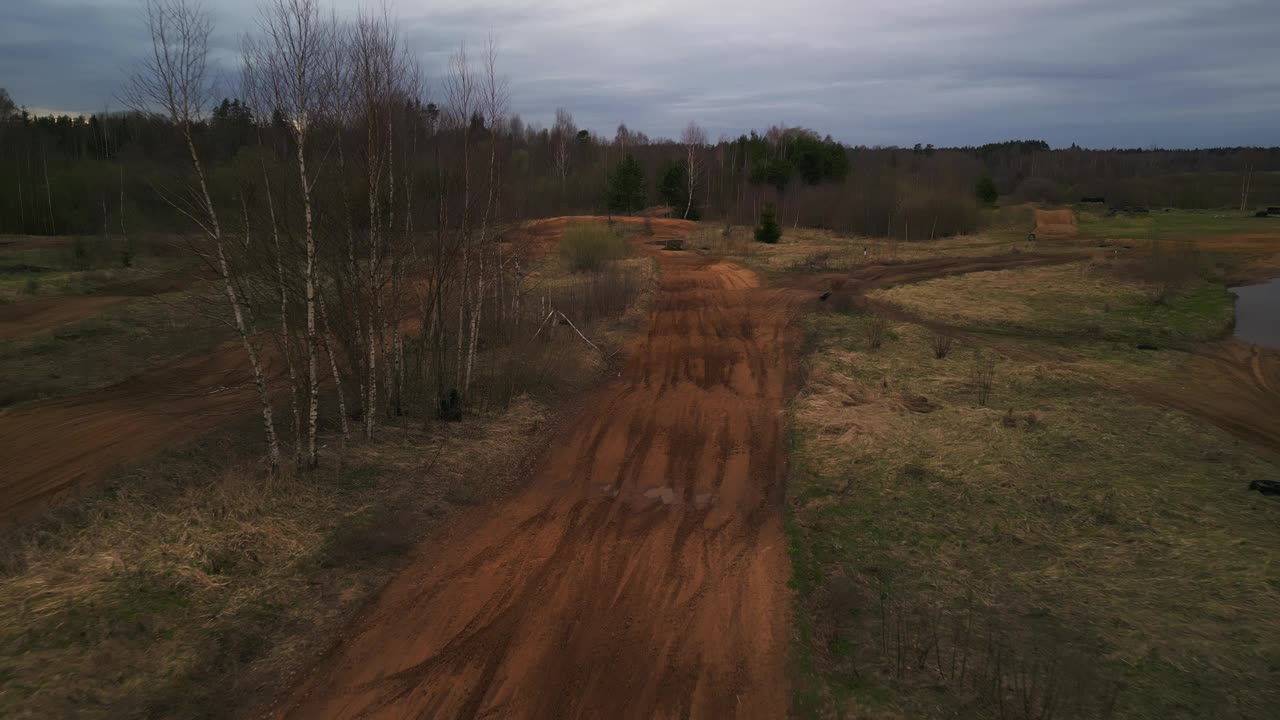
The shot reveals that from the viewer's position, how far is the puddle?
1925cm

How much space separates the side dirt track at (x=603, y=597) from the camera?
207 inches

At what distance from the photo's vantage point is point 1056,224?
178ft

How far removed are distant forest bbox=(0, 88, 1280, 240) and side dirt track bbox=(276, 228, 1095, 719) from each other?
17.9ft

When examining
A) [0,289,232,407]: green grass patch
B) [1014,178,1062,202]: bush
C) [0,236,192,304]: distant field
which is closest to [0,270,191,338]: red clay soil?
[0,236,192,304]: distant field

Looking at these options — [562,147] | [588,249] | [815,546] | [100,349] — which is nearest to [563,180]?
[562,147]

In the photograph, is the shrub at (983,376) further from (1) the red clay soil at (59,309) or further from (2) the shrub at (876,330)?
(1) the red clay soil at (59,309)

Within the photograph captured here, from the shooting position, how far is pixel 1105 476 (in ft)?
29.6

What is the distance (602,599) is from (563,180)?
59.0 m

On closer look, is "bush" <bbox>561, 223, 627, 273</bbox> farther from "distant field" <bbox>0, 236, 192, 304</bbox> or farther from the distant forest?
"distant field" <bbox>0, 236, 192, 304</bbox>

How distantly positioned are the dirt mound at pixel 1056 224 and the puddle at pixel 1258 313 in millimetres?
20457

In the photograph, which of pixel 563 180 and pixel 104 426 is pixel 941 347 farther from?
pixel 563 180

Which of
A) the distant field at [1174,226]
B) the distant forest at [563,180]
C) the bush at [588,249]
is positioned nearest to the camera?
the distant forest at [563,180]

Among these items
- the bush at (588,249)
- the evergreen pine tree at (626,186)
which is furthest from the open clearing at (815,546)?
the evergreen pine tree at (626,186)

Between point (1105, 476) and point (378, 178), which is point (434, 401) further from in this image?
point (1105, 476)
